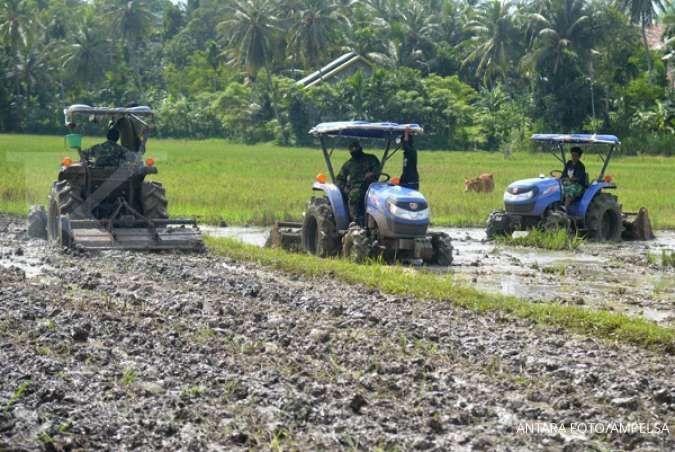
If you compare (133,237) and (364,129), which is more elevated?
(364,129)

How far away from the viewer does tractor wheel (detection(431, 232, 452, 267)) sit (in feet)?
49.9

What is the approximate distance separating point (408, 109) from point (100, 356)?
5250cm

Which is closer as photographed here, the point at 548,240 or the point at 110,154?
the point at 110,154

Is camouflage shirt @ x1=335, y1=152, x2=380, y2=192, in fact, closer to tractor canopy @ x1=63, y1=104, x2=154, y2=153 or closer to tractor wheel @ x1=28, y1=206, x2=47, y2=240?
tractor canopy @ x1=63, y1=104, x2=154, y2=153

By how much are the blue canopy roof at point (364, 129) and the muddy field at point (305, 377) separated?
3813 mm

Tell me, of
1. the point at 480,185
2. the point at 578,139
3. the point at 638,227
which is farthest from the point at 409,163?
the point at 480,185

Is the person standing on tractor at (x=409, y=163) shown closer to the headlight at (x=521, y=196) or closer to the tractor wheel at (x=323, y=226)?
the tractor wheel at (x=323, y=226)

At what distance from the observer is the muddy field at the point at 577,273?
40.8ft

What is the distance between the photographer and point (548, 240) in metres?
18.1

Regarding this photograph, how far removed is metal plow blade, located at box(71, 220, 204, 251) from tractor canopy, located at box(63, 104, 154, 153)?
1553 millimetres

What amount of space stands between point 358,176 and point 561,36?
1825 inches

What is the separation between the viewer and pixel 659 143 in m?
54.0

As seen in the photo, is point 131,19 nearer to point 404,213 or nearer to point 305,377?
point 404,213

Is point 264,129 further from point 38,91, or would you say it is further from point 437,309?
point 437,309
